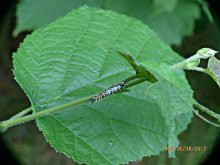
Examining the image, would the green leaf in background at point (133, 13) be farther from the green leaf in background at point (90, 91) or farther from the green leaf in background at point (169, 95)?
the green leaf in background at point (169, 95)

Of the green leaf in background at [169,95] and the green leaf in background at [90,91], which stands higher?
the green leaf in background at [169,95]

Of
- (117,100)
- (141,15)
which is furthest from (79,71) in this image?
(141,15)

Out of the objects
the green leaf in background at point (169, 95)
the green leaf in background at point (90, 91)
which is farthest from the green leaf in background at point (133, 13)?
the green leaf in background at point (169, 95)

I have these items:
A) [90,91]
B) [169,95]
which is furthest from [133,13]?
[169,95]

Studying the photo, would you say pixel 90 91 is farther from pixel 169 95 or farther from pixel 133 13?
pixel 133 13

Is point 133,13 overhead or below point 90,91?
overhead

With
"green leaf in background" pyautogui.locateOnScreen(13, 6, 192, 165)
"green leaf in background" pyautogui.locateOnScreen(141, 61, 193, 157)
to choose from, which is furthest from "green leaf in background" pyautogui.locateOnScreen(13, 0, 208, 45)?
"green leaf in background" pyautogui.locateOnScreen(141, 61, 193, 157)

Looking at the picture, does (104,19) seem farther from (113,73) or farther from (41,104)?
(41,104)

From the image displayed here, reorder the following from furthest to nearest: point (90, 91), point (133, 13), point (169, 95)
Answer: point (133, 13) < point (90, 91) < point (169, 95)
